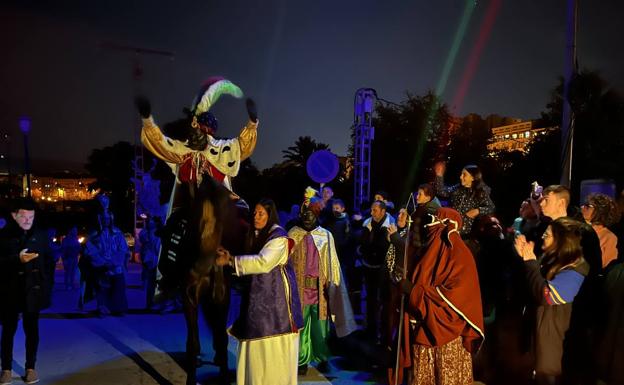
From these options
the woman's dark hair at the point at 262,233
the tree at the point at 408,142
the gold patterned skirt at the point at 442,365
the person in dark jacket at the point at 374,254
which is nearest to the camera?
the gold patterned skirt at the point at 442,365

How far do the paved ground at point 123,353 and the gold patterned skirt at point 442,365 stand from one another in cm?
168

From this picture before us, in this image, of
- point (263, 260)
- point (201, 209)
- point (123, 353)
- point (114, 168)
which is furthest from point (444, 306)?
point (114, 168)

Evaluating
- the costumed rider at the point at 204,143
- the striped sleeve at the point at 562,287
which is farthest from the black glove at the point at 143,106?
the striped sleeve at the point at 562,287

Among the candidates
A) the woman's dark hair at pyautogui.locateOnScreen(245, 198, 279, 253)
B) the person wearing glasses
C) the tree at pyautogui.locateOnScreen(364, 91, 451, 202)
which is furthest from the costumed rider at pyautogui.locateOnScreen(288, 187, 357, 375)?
the tree at pyautogui.locateOnScreen(364, 91, 451, 202)

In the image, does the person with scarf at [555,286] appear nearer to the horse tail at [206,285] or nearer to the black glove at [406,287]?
the black glove at [406,287]

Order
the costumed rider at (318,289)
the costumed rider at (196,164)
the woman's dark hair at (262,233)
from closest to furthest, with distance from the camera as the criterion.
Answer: the woman's dark hair at (262,233) → the costumed rider at (196,164) → the costumed rider at (318,289)

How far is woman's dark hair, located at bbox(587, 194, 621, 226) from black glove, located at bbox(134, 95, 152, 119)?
16.2ft

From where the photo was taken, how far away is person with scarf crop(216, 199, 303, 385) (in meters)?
4.21

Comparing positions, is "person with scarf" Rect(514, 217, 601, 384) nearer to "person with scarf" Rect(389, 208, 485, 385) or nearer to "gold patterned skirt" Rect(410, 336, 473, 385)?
"person with scarf" Rect(389, 208, 485, 385)

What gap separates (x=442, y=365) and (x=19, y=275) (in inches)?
176

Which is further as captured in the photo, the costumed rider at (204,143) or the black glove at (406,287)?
the costumed rider at (204,143)

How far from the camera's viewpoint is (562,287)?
353cm

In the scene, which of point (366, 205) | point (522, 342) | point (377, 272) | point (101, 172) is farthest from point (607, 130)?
point (101, 172)

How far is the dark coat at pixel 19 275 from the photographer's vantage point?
5.05 m
